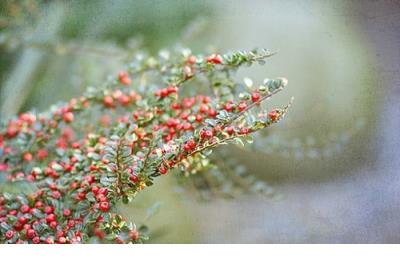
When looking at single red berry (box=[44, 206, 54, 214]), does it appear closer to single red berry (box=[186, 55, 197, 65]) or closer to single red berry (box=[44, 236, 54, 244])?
single red berry (box=[44, 236, 54, 244])

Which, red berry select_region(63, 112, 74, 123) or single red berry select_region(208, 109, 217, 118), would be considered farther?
red berry select_region(63, 112, 74, 123)

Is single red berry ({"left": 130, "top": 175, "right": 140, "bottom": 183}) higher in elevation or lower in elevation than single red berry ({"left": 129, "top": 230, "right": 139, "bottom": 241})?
higher

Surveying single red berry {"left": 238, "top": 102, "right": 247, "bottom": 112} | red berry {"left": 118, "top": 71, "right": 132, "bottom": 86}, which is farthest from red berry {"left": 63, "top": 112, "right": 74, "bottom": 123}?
single red berry {"left": 238, "top": 102, "right": 247, "bottom": 112}

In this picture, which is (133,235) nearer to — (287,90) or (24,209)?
(24,209)

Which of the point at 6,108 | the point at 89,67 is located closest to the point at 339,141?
the point at 89,67

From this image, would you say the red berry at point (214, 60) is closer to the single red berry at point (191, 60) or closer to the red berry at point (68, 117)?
the single red berry at point (191, 60)

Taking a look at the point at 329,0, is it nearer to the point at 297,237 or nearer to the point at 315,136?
the point at 315,136
